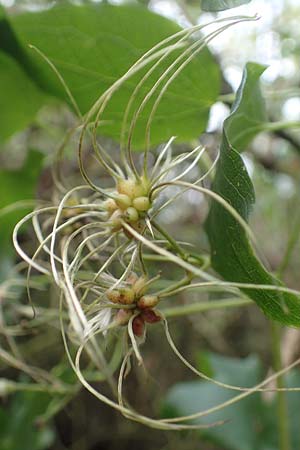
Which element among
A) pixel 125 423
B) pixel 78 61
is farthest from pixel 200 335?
pixel 78 61

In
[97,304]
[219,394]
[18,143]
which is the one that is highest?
[97,304]

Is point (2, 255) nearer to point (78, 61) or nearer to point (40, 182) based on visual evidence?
point (40, 182)

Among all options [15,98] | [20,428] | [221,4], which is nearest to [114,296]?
[221,4]

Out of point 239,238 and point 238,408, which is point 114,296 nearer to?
point 239,238

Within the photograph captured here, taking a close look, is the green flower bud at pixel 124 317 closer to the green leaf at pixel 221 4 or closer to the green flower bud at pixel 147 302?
the green flower bud at pixel 147 302

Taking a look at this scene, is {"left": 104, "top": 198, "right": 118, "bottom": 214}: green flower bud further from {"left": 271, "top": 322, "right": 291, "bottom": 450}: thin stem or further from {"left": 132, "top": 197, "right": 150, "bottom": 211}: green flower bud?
{"left": 271, "top": 322, "right": 291, "bottom": 450}: thin stem

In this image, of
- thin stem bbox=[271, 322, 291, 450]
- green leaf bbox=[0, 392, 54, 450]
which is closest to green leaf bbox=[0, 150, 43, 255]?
green leaf bbox=[0, 392, 54, 450]
